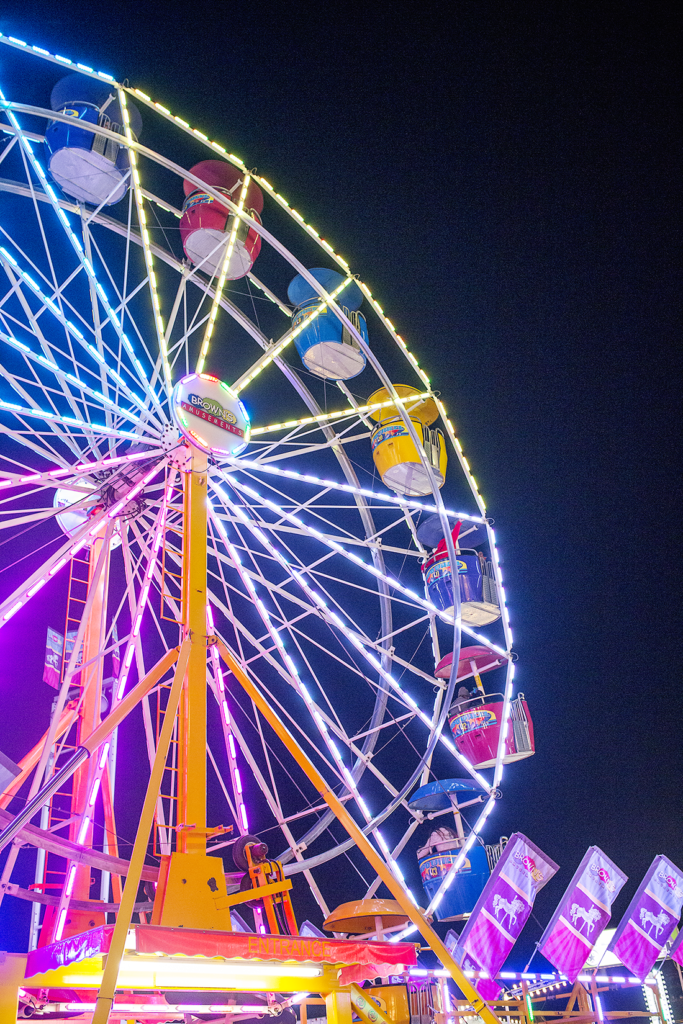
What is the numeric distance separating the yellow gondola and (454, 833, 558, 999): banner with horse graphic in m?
4.80

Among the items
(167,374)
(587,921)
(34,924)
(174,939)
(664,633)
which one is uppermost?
(167,374)

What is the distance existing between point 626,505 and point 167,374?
12.0m

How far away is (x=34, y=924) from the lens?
32.5 ft

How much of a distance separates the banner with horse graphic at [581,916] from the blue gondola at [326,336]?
7326 millimetres

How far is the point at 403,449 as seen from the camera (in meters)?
11.0

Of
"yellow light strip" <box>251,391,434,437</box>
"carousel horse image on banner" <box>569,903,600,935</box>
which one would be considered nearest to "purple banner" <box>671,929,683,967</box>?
"carousel horse image on banner" <box>569,903,600,935</box>

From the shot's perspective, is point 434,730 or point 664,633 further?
point 664,633

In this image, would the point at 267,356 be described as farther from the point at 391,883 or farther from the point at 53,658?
the point at 391,883

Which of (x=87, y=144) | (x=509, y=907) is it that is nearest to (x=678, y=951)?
(x=509, y=907)

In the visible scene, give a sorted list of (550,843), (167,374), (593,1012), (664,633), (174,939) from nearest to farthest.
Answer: (174,939) → (167,374) → (593,1012) → (550,843) → (664,633)

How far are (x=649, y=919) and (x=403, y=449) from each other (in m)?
7.54

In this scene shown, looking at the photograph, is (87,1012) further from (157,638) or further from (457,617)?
(157,638)

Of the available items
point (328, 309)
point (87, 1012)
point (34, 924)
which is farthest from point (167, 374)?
point (34, 924)

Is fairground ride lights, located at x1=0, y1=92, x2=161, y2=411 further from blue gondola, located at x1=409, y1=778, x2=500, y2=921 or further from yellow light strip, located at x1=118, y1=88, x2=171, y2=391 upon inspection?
blue gondola, located at x1=409, y1=778, x2=500, y2=921
